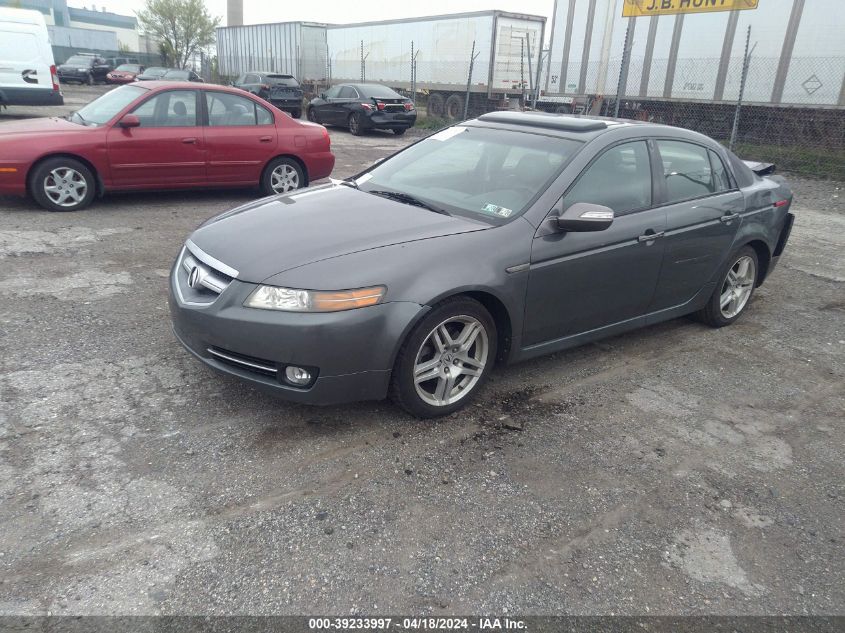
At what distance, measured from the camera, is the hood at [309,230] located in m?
3.32

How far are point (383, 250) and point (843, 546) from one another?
2446 mm

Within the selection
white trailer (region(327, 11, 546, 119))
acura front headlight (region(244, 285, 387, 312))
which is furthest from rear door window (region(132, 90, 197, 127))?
white trailer (region(327, 11, 546, 119))

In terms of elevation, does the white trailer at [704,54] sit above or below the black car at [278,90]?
above

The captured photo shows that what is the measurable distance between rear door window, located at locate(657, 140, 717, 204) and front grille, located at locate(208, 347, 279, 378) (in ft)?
9.34

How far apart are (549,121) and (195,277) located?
8.14 ft

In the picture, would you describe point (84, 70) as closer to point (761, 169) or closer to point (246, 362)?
point (761, 169)

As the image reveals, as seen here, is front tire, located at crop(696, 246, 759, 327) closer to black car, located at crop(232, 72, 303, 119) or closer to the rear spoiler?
the rear spoiler

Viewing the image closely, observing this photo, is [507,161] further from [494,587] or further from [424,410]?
[494,587]

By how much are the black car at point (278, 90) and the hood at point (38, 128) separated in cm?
1485

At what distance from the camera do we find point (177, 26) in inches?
2101

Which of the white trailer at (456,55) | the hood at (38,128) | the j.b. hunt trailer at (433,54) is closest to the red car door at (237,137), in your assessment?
the hood at (38,128)

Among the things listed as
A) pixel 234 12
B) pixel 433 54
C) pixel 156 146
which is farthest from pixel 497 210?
pixel 234 12

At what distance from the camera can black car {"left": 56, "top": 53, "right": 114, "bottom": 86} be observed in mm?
35000

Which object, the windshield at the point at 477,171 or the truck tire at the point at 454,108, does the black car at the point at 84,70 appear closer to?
the truck tire at the point at 454,108
